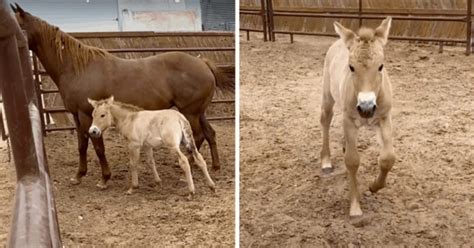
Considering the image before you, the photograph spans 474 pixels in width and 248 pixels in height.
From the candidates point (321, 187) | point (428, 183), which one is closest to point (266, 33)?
point (321, 187)

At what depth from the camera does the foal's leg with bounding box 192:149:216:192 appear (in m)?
0.92

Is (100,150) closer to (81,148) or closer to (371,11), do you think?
(81,148)

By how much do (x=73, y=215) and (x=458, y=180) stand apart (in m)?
0.77

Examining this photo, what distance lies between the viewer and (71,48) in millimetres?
1207

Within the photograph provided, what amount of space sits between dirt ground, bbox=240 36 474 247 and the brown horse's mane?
0.33 m

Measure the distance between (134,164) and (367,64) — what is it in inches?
22.7

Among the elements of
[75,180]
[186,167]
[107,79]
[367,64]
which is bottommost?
[75,180]

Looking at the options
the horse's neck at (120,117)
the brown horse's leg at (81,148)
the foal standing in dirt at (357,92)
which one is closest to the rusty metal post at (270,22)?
the foal standing in dirt at (357,92)

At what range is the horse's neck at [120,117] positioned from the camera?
45.3 inches

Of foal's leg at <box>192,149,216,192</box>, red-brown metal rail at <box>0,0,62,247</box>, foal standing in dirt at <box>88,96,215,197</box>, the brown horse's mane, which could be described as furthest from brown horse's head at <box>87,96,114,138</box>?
red-brown metal rail at <box>0,0,62,247</box>

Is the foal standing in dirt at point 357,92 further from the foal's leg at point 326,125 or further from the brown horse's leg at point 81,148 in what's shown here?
the brown horse's leg at point 81,148

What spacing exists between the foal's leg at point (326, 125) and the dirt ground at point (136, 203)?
24cm

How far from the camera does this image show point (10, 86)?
0.34 metres

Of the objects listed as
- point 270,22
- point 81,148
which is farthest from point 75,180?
point 270,22
